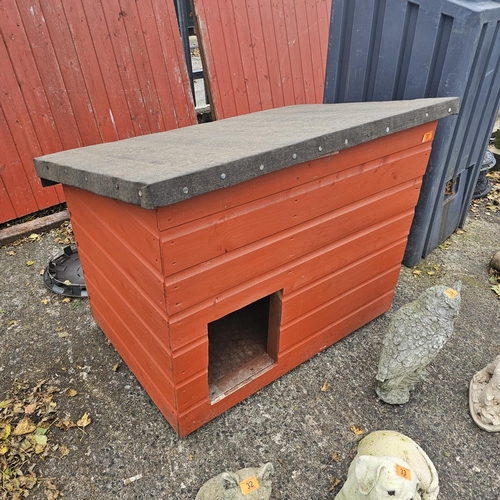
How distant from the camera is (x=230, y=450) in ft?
8.82

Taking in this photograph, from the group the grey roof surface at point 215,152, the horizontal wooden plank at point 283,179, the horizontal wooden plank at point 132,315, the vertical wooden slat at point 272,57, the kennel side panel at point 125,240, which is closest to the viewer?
→ the grey roof surface at point 215,152

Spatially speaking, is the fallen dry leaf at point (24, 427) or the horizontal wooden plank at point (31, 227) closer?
the fallen dry leaf at point (24, 427)

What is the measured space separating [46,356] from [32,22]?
3723 mm

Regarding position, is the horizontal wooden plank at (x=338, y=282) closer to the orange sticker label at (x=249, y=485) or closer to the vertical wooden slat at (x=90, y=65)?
the orange sticker label at (x=249, y=485)

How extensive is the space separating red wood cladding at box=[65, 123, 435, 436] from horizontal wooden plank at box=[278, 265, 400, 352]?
1 centimetres

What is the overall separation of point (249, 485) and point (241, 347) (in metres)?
1.37

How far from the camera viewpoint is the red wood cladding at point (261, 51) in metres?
5.82

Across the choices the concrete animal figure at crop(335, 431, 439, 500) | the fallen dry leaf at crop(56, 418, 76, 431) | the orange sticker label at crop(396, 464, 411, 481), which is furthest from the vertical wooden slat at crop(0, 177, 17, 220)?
the orange sticker label at crop(396, 464, 411, 481)

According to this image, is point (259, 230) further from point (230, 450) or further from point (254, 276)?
point (230, 450)

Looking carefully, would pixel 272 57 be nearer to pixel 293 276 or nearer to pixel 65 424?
pixel 293 276

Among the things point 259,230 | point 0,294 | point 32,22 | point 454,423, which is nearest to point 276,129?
point 259,230

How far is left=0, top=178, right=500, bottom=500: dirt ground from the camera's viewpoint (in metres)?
2.52

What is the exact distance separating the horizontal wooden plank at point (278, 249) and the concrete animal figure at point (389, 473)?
1.15m

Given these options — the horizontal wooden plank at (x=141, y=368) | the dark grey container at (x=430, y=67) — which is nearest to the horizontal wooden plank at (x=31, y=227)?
the horizontal wooden plank at (x=141, y=368)
